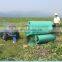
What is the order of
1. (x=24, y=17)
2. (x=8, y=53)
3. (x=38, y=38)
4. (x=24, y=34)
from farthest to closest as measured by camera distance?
1. (x=24, y=17)
2. (x=24, y=34)
3. (x=38, y=38)
4. (x=8, y=53)

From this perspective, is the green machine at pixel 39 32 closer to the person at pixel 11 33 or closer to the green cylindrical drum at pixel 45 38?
the green cylindrical drum at pixel 45 38

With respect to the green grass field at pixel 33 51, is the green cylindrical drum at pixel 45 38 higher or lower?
higher

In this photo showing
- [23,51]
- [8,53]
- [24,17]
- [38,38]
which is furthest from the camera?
[24,17]

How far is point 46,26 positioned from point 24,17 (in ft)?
18.4

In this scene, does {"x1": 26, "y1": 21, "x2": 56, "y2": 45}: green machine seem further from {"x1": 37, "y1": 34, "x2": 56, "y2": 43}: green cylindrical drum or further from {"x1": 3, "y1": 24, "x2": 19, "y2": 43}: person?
{"x1": 3, "y1": 24, "x2": 19, "y2": 43}: person

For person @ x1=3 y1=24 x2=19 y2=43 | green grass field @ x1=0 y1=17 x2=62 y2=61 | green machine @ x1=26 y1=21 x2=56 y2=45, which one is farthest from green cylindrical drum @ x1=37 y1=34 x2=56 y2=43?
person @ x1=3 y1=24 x2=19 y2=43

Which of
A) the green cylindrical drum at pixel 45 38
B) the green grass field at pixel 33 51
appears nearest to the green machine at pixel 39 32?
the green cylindrical drum at pixel 45 38

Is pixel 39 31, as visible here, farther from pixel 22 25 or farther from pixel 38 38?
pixel 22 25

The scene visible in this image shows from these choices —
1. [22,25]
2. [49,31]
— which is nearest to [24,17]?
[22,25]

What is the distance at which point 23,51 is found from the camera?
26.0ft

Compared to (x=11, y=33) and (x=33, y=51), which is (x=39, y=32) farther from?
(x=33, y=51)

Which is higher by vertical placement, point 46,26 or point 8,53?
point 46,26

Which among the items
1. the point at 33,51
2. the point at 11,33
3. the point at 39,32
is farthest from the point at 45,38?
the point at 11,33

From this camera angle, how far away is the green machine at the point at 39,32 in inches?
348
